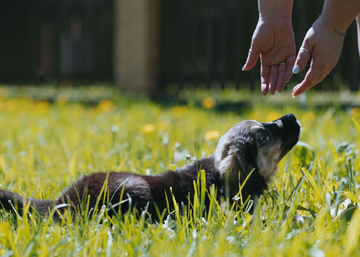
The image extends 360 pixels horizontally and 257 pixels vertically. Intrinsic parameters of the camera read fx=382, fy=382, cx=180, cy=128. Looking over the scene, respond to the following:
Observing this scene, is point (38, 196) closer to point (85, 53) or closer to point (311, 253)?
point (311, 253)

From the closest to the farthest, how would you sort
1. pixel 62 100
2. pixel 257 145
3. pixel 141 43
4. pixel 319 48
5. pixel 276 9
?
pixel 319 48 < pixel 276 9 < pixel 257 145 < pixel 62 100 < pixel 141 43

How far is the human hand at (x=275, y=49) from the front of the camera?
88.7 inches

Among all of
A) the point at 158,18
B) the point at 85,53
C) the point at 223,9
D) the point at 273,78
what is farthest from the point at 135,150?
the point at 85,53

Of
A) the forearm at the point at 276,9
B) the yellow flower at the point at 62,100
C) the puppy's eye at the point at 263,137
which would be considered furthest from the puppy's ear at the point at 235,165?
the yellow flower at the point at 62,100

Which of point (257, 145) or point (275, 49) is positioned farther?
point (257, 145)

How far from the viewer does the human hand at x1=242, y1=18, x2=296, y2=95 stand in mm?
2252

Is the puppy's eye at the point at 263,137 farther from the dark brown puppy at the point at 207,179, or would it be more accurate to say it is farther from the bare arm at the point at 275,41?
the bare arm at the point at 275,41

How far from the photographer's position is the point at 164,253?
1.50m

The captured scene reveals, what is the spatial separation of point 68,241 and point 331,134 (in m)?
3.27

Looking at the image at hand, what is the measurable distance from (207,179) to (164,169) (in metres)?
0.55

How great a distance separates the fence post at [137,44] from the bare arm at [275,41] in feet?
20.0

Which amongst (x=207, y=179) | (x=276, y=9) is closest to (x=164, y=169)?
(x=207, y=179)

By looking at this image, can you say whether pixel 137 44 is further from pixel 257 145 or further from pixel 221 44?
pixel 257 145

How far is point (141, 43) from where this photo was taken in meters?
8.21
